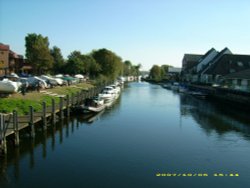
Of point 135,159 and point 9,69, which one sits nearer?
point 135,159

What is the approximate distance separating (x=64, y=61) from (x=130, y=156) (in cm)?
7538

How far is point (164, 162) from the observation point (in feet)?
65.4

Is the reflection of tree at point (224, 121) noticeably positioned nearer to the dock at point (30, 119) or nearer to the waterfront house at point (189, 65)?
the dock at point (30, 119)

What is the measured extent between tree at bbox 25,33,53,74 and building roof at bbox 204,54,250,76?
150ft

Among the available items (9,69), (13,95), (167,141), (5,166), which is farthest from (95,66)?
(5,166)

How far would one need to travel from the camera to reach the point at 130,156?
69.1 ft

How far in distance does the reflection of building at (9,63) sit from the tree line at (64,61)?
3928 mm

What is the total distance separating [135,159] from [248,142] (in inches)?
477

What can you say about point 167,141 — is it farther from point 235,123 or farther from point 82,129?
point 235,123

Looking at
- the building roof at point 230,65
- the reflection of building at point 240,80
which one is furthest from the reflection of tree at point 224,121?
the building roof at point 230,65

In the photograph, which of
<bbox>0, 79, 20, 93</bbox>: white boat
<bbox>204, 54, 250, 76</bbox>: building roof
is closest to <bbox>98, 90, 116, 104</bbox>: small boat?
<bbox>0, 79, 20, 93</bbox>: white boat

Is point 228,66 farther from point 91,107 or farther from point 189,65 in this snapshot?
point 91,107

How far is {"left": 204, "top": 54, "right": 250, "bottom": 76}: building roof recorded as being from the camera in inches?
2992

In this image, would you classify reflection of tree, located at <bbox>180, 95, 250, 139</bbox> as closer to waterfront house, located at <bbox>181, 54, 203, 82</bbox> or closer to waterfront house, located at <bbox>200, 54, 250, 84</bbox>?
waterfront house, located at <bbox>200, 54, 250, 84</bbox>
